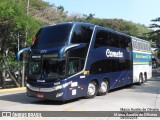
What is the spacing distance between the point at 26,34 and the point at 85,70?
11.6 metres

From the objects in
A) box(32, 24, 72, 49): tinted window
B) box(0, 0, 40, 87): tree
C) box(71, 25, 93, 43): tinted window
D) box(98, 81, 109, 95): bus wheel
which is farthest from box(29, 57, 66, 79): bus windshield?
box(0, 0, 40, 87): tree

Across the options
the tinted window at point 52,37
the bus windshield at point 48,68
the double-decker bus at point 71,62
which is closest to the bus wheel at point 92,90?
the double-decker bus at point 71,62

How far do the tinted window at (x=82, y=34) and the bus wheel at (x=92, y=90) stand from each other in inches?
88.9

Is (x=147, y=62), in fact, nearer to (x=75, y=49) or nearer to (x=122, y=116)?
(x=75, y=49)

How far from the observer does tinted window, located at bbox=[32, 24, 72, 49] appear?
15.1 meters

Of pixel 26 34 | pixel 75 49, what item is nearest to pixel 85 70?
pixel 75 49

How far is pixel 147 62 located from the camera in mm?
27938

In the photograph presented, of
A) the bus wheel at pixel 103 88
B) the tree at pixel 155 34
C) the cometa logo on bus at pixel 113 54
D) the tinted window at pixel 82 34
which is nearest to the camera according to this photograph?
the tinted window at pixel 82 34

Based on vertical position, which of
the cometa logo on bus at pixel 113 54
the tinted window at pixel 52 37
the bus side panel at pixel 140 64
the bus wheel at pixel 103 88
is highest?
the tinted window at pixel 52 37

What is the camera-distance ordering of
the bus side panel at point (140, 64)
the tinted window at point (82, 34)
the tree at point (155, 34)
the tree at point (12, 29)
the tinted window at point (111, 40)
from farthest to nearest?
the tree at point (155, 34)
the tree at point (12, 29)
the bus side panel at point (140, 64)
the tinted window at point (111, 40)
the tinted window at point (82, 34)

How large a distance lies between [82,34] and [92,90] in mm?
2998

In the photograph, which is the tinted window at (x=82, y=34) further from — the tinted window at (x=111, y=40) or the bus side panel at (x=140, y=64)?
the bus side panel at (x=140, y=64)

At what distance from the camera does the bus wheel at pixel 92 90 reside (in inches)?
655

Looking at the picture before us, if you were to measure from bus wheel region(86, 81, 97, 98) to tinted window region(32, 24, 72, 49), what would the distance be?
2.98 metres
